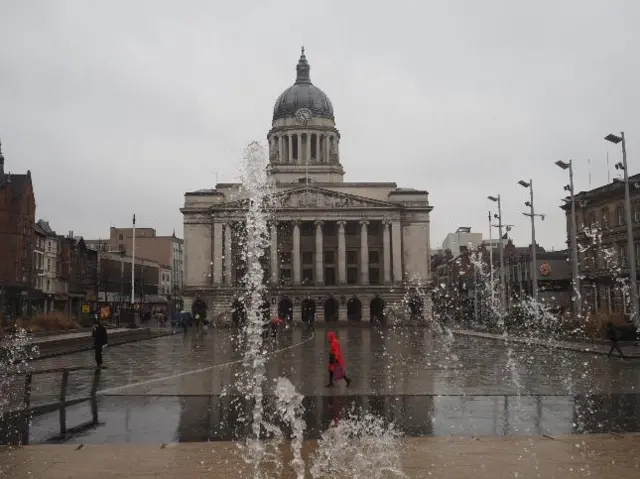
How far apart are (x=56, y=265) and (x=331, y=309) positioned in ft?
114

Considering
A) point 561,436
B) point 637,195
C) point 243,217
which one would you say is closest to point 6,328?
point 561,436

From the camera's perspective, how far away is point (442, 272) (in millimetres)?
137875

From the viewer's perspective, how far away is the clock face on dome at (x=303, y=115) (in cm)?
10869

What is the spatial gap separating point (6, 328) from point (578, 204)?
5294 cm

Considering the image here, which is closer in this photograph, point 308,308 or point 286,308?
point 308,308

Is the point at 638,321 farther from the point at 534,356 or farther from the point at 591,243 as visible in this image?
the point at 591,243

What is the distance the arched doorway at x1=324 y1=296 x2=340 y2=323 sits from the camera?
298 ft

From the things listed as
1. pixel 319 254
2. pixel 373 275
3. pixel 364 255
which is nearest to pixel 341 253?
pixel 319 254

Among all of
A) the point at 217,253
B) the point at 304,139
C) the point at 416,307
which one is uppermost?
the point at 304,139

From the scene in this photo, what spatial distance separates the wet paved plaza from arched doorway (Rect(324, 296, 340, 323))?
64.3m

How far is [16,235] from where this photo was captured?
2574 inches

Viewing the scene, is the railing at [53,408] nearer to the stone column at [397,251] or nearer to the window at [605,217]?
the window at [605,217]

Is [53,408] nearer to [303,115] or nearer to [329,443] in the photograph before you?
[329,443]

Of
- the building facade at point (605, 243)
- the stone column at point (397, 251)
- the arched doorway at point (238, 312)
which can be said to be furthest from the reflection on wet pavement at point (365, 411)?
the stone column at point (397, 251)
